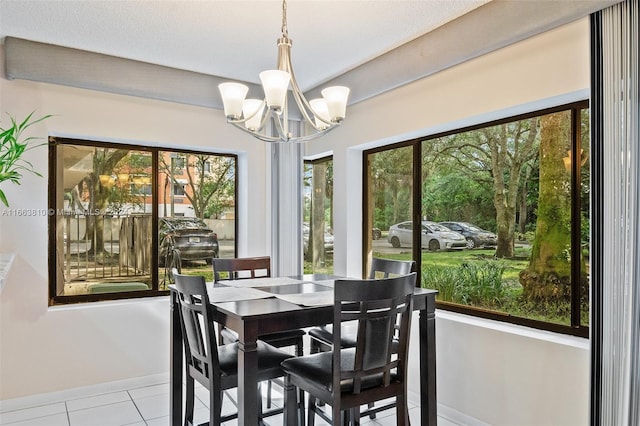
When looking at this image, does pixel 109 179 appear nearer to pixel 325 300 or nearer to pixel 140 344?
pixel 140 344

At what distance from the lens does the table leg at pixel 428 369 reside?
2436mm

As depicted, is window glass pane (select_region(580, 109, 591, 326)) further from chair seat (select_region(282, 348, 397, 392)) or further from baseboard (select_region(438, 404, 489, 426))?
chair seat (select_region(282, 348, 397, 392))

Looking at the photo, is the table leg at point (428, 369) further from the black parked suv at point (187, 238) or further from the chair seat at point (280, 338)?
the black parked suv at point (187, 238)

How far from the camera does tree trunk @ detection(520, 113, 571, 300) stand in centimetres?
251

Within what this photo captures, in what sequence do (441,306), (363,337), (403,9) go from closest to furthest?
(363,337), (403,9), (441,306)

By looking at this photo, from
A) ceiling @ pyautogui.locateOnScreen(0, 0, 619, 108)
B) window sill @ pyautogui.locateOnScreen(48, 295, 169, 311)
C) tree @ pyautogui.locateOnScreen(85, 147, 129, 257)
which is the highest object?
ceiling @ pyautogui.locateOnScreen(0, 0, 619, 108)

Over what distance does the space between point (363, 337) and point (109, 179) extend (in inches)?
109

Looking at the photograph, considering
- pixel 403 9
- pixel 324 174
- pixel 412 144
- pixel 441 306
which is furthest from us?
pixel 324 174

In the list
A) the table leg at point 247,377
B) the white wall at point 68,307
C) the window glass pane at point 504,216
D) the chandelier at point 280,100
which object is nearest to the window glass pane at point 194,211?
the white wall at point 68,307

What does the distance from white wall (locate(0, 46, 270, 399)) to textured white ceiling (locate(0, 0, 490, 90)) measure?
0.44 m

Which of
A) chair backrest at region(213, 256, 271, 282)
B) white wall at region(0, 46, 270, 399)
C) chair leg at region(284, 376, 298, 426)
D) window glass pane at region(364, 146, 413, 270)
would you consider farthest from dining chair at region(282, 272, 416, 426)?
white wall at region(0, 46, 270, 399)

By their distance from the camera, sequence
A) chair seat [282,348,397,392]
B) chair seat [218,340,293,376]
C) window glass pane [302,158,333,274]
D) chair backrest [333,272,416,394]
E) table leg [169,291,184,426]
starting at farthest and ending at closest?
1. window glass pane [302,158,333,274]
2. table leg [169,291,184,426]
3. chair seat [218,340,293,376]
4. chair seat [282,348,397,392]
5. chair backrest [333,272,416,394]

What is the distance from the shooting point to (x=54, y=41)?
10.1 ft

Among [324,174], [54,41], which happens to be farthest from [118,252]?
[324,174]
